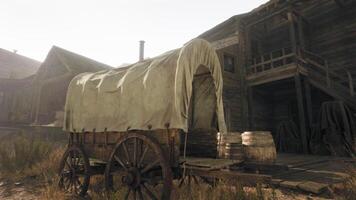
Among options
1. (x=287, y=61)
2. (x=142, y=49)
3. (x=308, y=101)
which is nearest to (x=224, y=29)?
(x=287, y=61)

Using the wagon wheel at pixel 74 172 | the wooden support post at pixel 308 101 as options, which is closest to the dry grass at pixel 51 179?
the wagon wheel at pixel 74 172

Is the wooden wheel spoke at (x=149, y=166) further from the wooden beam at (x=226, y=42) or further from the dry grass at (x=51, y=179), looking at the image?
the wooden beam at (x=226, y=42)

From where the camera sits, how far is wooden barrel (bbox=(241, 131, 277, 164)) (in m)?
5.40

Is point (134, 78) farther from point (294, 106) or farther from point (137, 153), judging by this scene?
point (294, 106)

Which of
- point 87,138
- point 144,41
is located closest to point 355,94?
point 87,138

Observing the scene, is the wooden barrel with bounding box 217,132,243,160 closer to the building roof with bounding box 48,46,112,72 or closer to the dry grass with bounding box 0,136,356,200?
the dry grass with bounding box 0,136,356,200

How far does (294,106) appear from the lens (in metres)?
14.5

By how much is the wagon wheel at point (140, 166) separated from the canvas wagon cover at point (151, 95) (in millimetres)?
286

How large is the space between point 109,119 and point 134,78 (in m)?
1.06

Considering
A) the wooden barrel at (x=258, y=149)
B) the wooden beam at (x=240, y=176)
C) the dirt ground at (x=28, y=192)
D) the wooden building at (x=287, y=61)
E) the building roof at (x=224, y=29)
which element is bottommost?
the dirt ground at (x=28, y=192)

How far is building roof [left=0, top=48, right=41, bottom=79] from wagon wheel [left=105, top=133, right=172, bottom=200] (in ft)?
110

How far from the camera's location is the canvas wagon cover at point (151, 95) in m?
4.00

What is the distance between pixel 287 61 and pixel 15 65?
3705cm

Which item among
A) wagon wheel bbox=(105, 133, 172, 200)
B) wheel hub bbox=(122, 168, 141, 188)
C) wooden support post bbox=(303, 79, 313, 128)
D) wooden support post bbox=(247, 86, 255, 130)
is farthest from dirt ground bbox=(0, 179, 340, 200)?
wooden support post bbox=(247, 86, 255, 130)
